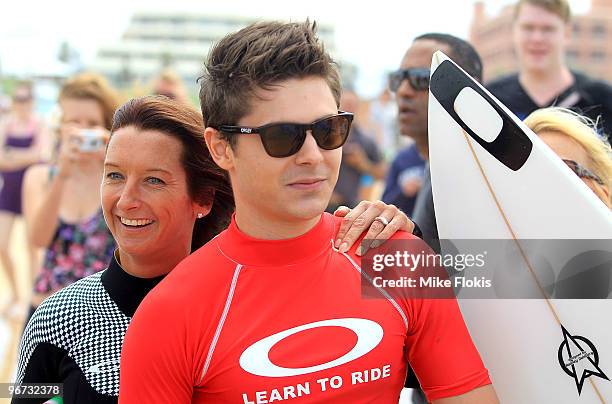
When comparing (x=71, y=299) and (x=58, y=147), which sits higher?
(x=58, y=147)

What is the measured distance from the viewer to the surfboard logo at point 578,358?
6.31 ft

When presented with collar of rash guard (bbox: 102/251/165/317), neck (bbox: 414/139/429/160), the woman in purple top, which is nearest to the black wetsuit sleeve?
collar of rash guard (bbox: 102/251/165/317)

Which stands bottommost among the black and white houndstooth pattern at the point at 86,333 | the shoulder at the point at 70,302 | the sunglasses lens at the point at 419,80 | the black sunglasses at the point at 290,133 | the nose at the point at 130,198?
the black and white houndstooth pattern at the point at 86,333

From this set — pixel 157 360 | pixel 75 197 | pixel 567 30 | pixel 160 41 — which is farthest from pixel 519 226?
pixel 160 41

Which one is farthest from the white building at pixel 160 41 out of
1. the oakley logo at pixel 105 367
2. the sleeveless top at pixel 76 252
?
the oakley logo at pixel 105 367

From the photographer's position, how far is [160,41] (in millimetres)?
89875

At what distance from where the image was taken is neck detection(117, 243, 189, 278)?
2.07 metres

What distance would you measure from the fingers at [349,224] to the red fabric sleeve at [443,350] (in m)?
0.21

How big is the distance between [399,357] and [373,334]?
0.29 ft

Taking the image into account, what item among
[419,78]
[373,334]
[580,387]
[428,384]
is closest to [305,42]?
[373,334]

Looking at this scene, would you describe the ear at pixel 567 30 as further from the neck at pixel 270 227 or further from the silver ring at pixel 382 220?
the neck at pixel 270 227

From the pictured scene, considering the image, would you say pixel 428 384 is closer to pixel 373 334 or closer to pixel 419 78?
pixel 373 334

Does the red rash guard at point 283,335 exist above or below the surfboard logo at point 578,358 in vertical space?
above

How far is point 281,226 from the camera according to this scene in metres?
1.74
